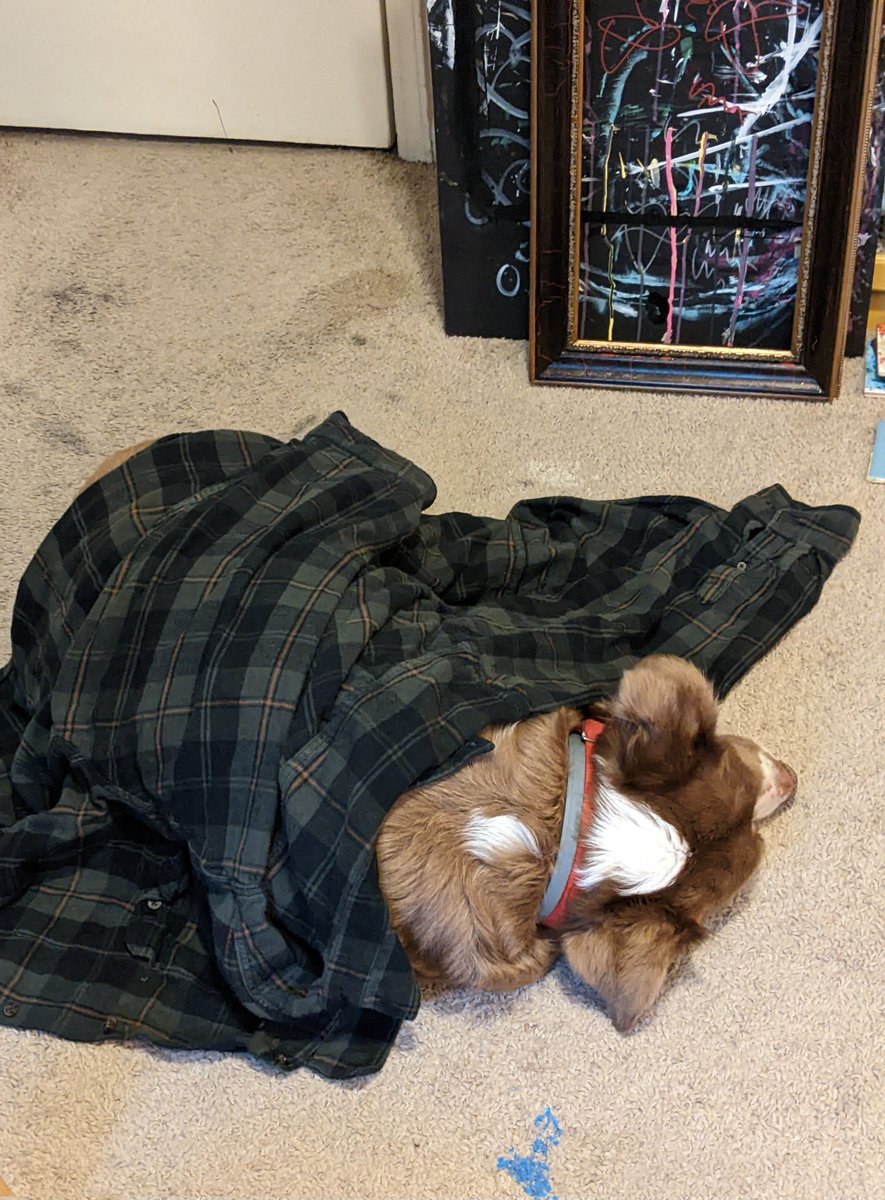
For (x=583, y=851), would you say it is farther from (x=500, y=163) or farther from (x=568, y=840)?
(x=500, y=163)

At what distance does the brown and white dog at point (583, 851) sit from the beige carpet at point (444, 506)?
111 millimetres

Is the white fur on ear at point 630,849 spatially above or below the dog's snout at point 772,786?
above

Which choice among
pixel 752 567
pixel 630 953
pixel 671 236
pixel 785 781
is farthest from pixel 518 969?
pixel 671 236

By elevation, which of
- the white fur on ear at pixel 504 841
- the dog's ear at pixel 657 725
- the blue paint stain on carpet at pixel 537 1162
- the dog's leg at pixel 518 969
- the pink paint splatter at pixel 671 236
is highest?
the pink paint splatter at pixel 671 236

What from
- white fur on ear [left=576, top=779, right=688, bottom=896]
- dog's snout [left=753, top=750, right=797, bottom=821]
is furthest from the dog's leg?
dog's snout [left=753, top=750, right=797, bottom=821]

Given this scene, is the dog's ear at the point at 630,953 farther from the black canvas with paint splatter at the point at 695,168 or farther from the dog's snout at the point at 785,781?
the black canvas with paint splatter at the point at 695,168

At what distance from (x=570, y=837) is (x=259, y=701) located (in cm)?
34

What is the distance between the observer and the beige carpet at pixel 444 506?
4.03ft

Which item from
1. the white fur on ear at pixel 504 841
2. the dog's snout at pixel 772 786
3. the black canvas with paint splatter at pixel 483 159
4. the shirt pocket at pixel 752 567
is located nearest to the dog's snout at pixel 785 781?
the dog's snout at pixel 772 786

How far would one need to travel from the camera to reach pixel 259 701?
124 centimetres

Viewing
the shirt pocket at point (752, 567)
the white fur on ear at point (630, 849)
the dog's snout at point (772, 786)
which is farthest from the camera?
the shirt pocket at point (752, 567)

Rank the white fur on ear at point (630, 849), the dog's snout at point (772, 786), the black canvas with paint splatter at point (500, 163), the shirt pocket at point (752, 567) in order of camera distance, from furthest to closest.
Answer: the black canvas with paint splatter at point (500, 163) < the shirt pocket at point (752, 567) < the dog's snout at point (772, 786) < the white fur on ear at point (630, 849)

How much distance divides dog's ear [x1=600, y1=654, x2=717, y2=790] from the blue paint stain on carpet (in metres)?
0.36

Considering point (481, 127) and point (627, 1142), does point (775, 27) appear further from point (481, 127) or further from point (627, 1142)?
point (627, 1142)
